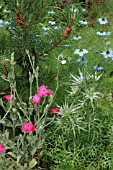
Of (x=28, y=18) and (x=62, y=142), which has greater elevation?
(x=28, y=18)

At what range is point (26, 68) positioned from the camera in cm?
328

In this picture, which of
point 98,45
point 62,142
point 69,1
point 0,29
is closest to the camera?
point 62,142

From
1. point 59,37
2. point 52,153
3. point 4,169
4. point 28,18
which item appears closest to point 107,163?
point 52,153

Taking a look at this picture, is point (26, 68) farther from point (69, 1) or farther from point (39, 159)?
point (69, 1)

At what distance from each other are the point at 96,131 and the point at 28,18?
35.5 inches

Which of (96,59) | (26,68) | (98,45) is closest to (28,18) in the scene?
(26,68)

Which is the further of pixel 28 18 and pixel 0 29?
pixel 0 29

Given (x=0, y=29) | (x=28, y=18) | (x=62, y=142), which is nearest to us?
(x=28, y=18)

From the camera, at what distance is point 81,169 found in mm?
2998

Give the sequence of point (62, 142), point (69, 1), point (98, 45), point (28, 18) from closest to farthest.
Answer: point (28, 18), point (62, 142), point (98, 45), point (69, 1)

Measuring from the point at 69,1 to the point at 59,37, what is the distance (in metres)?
3.50

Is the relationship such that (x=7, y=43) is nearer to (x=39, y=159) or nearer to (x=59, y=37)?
(x=59, y=37)

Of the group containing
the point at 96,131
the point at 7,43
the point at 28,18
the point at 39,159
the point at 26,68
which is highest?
the point at 28,18

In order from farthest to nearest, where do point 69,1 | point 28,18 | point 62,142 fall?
1. point 69,1
2. point 62,142
3. point 28,18
